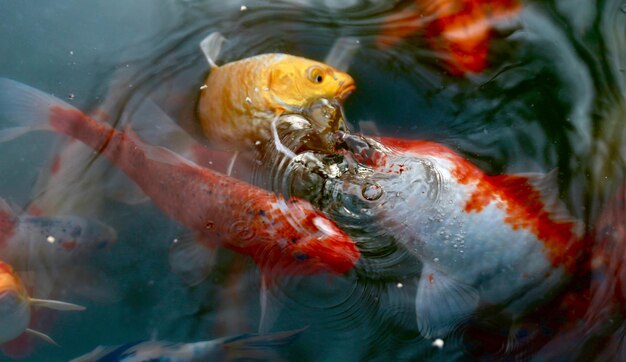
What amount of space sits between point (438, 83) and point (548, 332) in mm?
1274

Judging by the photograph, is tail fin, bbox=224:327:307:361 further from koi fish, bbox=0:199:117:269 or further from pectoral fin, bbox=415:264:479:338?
koi fish, bbox=0:199:117:269

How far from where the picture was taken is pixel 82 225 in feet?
9.17

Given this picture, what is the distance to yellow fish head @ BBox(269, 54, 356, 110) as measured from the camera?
2.65 metres

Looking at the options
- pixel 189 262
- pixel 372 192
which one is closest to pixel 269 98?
pixel 372 192

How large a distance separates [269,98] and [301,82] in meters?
0.17

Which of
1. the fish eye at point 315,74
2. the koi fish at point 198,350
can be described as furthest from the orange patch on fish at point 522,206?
the koi fish at point 198,350

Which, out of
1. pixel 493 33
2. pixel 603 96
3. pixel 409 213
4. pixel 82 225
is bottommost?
pixel 82 225

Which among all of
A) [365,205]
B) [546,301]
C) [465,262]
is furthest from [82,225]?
[546,301]

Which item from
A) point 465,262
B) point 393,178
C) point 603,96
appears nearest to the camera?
point 465,262

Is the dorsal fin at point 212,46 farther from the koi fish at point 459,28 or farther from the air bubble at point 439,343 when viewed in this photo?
the air bubble at point 439,343

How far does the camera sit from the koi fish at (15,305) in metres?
2.54

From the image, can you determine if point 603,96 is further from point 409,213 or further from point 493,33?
point 409,213

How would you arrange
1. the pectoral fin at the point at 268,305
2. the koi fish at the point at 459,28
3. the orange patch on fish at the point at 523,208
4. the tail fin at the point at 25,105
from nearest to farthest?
1. the orange patch on fish at the point at 523,208
2. the pectoral fin at the point at 268,305
3. the tail fin at the point at 25,105
4. the koi fish at the point at 459,28

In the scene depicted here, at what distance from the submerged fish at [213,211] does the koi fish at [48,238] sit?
351mm
